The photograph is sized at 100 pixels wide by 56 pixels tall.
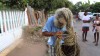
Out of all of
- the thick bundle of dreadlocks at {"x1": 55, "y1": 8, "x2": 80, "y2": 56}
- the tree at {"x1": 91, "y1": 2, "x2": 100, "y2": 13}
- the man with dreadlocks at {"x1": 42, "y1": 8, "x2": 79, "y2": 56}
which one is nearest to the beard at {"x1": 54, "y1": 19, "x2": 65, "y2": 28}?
the man with dreadlocks at {"x1": 42, "y1": 8, "x2": 79, "y2": 56}

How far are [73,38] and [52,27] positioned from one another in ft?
1.46

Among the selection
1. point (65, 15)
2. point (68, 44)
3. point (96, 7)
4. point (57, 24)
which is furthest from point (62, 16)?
point (96, 7)

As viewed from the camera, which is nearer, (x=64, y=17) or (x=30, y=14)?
(x=64, y=17)

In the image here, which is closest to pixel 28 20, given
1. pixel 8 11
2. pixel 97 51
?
pixel 8 11

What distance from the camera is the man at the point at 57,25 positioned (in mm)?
4043

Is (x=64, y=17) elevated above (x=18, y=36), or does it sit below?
above

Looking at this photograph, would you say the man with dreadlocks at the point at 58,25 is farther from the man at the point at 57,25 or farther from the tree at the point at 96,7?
the tree at the point at 96,7

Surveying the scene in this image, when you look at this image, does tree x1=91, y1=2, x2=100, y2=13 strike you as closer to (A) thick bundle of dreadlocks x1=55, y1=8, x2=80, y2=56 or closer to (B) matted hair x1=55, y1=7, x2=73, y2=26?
(A) thick bundle of dreadlocks x1=55, y1=8, x2=80, y2=56

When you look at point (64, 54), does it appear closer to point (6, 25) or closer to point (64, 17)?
point (64, 17)

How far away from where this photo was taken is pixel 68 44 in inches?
164

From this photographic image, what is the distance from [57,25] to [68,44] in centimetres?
36

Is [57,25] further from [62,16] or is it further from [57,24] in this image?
[62,16]

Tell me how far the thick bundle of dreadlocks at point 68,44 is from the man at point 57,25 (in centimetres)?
2

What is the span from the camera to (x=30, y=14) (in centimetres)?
1609
